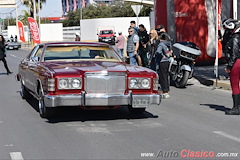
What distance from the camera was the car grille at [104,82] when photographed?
8.41 metres

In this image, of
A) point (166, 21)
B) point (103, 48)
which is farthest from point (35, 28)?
point (103, 48)

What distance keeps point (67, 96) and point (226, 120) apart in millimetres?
2921

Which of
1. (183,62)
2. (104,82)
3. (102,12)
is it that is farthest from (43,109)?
(102,12)

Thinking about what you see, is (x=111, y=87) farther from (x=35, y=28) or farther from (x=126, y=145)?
(x=35, y=28)

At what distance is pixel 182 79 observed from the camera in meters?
14.3

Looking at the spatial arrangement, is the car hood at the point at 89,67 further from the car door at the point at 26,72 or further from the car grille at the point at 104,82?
the car door at the point at 26,72

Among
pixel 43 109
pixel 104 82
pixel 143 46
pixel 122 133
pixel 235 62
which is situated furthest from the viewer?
pixel 143 46

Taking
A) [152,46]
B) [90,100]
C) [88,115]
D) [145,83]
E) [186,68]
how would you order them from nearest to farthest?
1. [90,100]
2. [145,83]
3. [88,115]
4. [186,68]
5. [152,46]

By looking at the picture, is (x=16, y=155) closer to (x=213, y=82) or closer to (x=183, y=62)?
(x=183, y=62)

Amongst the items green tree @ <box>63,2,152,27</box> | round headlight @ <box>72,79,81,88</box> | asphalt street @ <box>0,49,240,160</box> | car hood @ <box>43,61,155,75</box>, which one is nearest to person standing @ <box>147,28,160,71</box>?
asphalt street @ <box>0,49,240,160</box>

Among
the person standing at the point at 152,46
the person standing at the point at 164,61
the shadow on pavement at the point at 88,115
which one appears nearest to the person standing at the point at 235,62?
the shadow on pavement at the point at 88,115

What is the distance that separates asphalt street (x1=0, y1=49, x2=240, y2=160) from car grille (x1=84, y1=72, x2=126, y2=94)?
1.92 ft

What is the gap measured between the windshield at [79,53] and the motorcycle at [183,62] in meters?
4.01

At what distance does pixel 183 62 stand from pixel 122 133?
7.07 m
